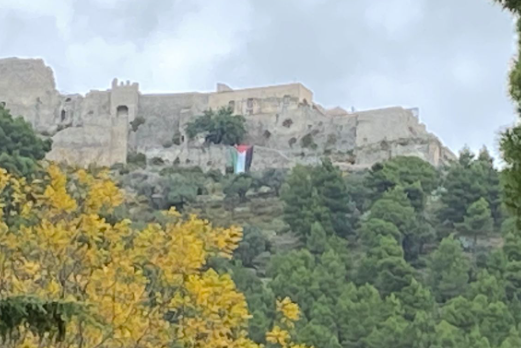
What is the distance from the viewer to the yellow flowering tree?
942 cm

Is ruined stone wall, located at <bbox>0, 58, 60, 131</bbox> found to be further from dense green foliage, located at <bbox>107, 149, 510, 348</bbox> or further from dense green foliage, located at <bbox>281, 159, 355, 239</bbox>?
dense green foliage, located at <bbox>281, 159, 355, 239</bbox>

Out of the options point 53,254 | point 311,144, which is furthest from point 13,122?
point 53,254

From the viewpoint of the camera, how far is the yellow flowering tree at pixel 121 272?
9.42 m

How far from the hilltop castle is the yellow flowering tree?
48.6m

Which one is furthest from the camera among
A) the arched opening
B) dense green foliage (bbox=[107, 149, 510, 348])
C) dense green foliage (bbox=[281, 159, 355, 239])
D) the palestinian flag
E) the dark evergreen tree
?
the arched opening

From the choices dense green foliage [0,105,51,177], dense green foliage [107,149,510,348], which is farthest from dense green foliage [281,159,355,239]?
dense green foliage [0,105,51,177]

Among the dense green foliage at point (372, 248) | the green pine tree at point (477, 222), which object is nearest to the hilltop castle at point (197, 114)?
the dense green foliage at point (372, 248)

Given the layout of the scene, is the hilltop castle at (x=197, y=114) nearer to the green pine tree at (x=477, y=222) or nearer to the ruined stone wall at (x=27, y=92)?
the ruined stone wall at (x=27, y=92)

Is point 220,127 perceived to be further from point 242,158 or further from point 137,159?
point 137,159

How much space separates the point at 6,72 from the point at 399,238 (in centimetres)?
2776

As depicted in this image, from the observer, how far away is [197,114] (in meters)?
67.4

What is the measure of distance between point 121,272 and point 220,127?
2153 inches

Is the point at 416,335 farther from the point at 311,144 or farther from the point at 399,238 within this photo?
the point at 311,144

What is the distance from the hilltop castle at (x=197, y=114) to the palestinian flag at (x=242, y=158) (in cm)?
38
